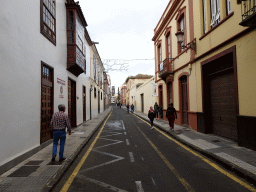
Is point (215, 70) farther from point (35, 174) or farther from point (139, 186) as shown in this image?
point (35, 174)

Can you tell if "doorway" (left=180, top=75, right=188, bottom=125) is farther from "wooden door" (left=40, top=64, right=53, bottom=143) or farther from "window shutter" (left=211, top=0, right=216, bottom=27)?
"wooden door" (left=40, top=64, right=53, bottom=143)

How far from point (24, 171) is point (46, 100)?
12.0 feet

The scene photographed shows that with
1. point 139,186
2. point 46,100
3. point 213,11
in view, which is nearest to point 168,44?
point 213,11

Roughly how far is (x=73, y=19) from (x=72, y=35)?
94cm

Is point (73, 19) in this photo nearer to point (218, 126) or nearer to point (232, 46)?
point (232, 46)

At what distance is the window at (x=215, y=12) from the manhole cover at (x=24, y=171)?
945 centimetres

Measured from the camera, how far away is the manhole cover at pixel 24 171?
14.0 ft

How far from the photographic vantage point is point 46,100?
762 centimetres

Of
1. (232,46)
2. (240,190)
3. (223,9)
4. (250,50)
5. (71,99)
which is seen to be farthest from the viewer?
(71,99)

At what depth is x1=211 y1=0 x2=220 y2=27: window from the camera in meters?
8.29

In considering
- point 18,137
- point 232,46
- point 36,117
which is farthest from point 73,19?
point 232,46

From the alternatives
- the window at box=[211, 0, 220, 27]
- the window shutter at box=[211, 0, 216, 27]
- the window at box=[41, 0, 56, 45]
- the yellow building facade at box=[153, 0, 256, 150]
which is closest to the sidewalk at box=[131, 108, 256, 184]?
the yellow building facade at box=[153, 0, 256, 150]

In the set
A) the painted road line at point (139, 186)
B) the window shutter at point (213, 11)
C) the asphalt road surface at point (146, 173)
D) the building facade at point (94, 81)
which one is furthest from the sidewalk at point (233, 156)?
the building facade at point (94, 81)

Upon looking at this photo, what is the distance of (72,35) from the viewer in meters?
10.8
